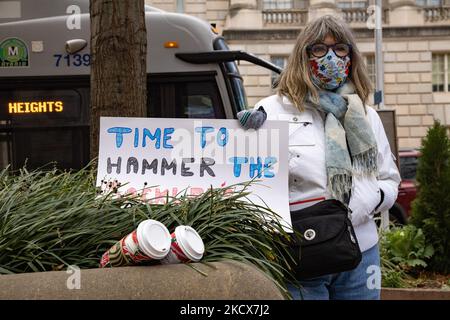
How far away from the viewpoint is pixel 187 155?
3742 mm

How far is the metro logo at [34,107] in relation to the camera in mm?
9125

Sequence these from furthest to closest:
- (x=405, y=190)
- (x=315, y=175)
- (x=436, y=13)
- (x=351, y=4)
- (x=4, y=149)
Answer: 1. (x=351, y=4)
2. (x=436, y=13)
3. (x=405, y=190)
4. (x=4, y=149)
5. (x=315, y=175)

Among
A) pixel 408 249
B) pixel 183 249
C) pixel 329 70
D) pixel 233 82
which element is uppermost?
pixel 233 82

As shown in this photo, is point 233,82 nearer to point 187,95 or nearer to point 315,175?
point 187,95

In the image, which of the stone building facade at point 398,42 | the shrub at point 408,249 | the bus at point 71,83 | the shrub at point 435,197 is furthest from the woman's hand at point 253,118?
the stone building facade at point 398,42

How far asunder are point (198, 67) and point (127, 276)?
261 inches

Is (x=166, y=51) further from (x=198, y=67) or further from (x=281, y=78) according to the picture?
(x=281, y=78)

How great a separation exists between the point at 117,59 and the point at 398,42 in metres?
27.8

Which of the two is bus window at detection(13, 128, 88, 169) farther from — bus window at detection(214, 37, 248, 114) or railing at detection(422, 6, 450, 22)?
railing at detection(422, 6, 450, 22)

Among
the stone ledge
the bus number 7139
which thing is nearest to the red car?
the bus number 7139

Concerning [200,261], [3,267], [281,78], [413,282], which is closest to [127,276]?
[200,261]

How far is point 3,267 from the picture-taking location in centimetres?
302

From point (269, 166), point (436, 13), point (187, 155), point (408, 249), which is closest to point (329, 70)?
point (269, 166)

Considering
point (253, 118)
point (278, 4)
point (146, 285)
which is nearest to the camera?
point (146, 285)
